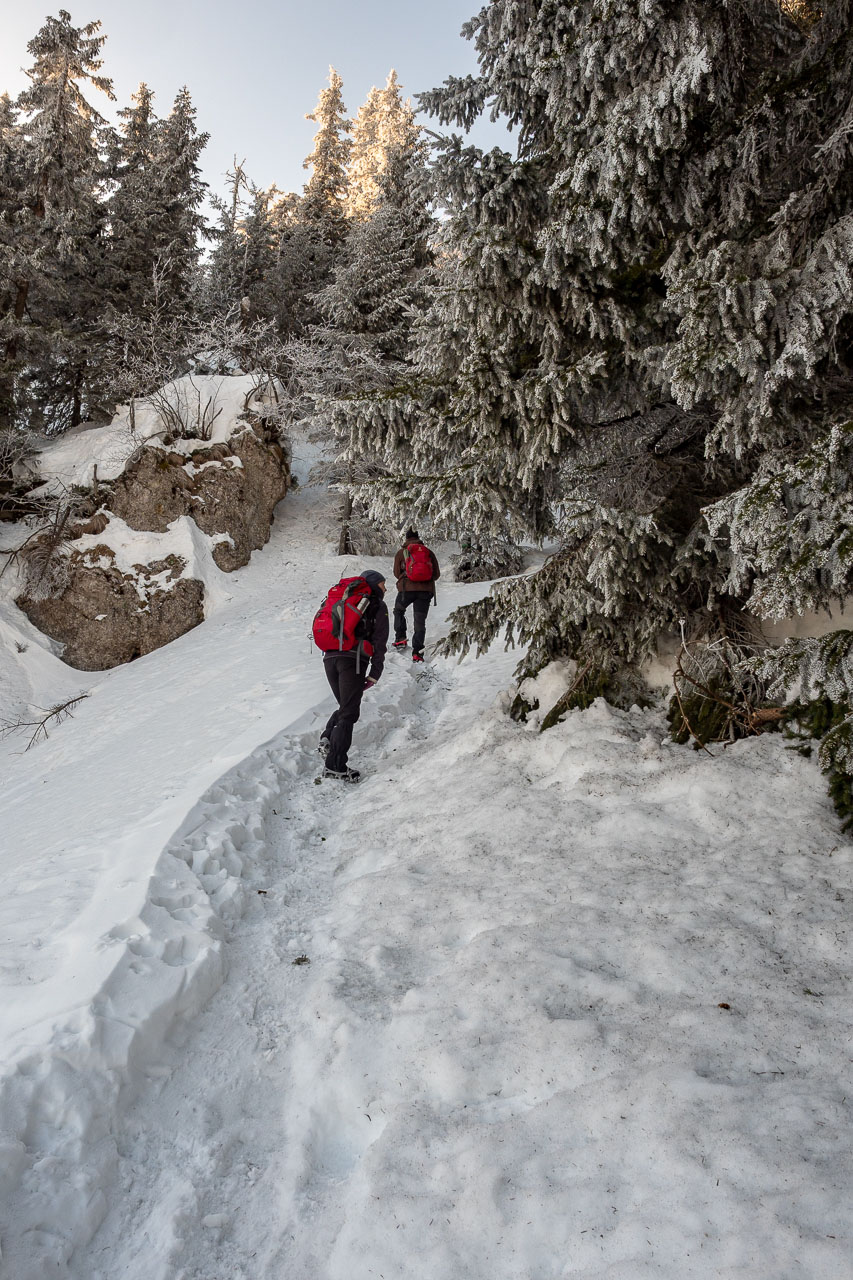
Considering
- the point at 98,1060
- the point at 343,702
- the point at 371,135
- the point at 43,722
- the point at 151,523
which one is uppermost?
the point at 371,135

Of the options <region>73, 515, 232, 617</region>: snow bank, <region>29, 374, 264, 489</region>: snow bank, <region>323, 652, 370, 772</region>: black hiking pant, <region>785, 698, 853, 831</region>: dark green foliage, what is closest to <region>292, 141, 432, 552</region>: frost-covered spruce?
<region>29, 374, 264, 489</region>: snow bank

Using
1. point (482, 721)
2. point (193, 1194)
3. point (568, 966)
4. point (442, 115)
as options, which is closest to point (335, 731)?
point (482, 721)

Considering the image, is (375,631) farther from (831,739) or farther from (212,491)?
(212,491)

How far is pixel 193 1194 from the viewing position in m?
2.47

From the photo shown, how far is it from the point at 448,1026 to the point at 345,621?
4.06 meters

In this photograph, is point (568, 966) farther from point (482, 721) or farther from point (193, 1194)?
point (482, 721)

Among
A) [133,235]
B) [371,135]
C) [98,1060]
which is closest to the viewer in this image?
[98,1060]

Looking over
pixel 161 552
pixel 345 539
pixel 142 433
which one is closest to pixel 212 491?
pixel 161 552

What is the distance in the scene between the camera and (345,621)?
21.2 ft

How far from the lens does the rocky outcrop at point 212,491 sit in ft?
51.9

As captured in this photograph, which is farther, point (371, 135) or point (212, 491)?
point (371, 135)

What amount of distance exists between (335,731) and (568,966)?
3.70 m

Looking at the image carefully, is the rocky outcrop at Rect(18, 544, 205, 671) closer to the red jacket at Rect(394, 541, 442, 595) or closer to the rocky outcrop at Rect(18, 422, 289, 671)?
the rocky outcrop at Rect(18, 422, 289, 671)

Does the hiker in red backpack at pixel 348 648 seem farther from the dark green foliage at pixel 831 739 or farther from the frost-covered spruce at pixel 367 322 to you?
the frost-covered spruce at pixel 367 322
